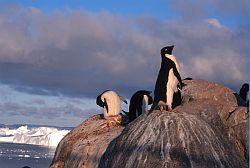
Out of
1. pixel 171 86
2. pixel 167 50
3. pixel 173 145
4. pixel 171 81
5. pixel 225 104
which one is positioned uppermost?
pixel 167 50

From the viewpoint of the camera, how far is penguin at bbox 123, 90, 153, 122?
58.5 ft

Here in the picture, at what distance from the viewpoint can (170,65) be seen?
1273cm

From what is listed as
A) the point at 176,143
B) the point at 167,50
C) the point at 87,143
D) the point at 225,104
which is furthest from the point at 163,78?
the point at 87,143

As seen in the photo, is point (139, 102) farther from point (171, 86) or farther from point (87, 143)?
point (171, 86)

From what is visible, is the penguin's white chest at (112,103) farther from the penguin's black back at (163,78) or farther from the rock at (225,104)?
the penguin's black back at (163,78)

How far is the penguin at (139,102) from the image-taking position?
17828 millimetres

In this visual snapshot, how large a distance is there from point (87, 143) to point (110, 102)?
3505 millimetres

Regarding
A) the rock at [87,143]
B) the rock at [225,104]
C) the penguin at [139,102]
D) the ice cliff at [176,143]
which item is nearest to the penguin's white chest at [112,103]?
the penguin at [139,102]

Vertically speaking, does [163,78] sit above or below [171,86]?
above

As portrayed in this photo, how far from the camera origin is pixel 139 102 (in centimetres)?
1847

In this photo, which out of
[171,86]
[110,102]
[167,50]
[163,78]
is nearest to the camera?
[171,86]

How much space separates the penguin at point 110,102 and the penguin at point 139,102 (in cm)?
42

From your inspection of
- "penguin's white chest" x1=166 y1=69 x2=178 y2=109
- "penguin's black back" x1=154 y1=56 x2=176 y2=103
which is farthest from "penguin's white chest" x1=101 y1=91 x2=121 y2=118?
"penguin's white chest" x1=166 y1=69 x2=178 y2=109

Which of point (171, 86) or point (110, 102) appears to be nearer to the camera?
point (171, 86)
